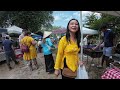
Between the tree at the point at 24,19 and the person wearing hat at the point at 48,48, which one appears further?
the tree at the point at 24,19

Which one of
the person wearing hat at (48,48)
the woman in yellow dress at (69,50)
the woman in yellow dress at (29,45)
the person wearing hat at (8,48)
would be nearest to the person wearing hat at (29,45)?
the woman in yellow dress at (29,45)

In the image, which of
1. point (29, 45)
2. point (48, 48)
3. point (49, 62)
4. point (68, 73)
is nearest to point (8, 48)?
point (29, 45)

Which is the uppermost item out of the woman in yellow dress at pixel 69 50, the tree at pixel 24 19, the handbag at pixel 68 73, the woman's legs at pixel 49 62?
the tree at pixel 24 19

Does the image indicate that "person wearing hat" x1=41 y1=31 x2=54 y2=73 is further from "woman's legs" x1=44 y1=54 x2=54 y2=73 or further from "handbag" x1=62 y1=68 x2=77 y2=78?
"handbag" x1=62 y1=68 x2=77 y2=78

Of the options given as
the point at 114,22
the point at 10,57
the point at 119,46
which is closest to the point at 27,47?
the point at 10,57

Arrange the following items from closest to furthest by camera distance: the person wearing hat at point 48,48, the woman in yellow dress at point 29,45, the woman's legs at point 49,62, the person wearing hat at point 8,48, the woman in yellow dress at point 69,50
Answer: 1. the woman in yellow dress at point 69,50
2. the person wearing hat at point 48,48
3. the woman's legs at point 49,62
4. the woman in yellow dress at point 29,45
5. the person wearing hat at point 8,48

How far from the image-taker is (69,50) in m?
2.21

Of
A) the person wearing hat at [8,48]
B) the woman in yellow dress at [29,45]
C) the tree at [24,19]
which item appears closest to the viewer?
the woman in yellow dress at [29,45]

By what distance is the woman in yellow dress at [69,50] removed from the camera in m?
2.21

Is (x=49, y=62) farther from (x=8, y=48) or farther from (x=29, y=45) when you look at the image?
(x=8, y=48)

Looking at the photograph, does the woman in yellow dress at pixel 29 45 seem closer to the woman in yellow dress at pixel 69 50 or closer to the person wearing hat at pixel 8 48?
the person wearing hat at pixel 8 48

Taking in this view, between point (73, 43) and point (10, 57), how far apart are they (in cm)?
501
